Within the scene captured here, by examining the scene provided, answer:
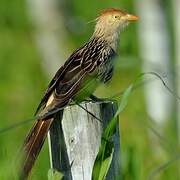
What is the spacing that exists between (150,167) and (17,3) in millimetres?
9841

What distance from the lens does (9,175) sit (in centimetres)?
526

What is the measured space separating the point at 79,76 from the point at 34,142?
1.07 m


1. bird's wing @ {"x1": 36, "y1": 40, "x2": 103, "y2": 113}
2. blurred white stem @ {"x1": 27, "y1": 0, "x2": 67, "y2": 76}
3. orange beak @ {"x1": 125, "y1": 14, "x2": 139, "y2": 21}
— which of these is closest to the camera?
bird's wing @ {"x1": 36, "y1": 40, "x2": 103, "y2": 113}

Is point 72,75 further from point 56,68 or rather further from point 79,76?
point 56,68

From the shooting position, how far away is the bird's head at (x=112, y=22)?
7.61m

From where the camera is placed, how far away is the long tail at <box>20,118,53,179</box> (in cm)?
529

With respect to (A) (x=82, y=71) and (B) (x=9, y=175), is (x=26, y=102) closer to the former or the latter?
(A) (x=82, y=71)

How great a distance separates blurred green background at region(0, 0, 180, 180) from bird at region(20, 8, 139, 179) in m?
0.99

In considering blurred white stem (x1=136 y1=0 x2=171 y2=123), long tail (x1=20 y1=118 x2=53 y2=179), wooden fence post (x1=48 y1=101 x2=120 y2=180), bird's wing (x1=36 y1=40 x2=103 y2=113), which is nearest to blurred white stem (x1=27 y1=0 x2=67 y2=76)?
blurred white stem (x1=136 y1=0 x2=171 y2=123)

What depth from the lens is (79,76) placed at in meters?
6.42

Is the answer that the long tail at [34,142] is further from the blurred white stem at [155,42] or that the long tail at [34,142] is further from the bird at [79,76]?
the blurred white stem at [155,42]

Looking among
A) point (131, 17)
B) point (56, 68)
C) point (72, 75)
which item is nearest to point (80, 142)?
point (72, 75)

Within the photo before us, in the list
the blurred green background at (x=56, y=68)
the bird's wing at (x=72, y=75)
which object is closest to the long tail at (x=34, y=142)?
the bird's wing at (x=72, y=75)

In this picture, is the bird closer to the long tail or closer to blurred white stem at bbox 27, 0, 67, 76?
the long tail
